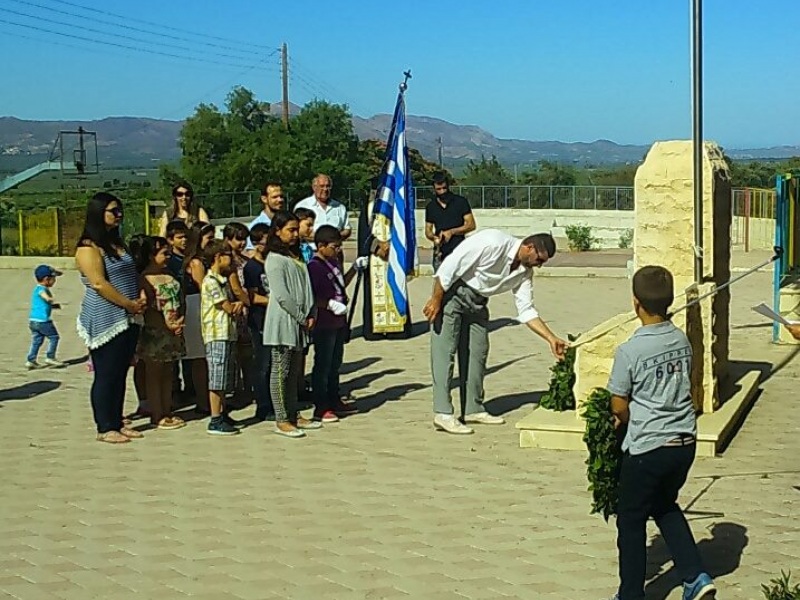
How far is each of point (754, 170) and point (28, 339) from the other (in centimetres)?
4606

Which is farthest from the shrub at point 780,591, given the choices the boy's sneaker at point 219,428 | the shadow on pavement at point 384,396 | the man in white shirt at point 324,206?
the man in white shirt at point 324,206

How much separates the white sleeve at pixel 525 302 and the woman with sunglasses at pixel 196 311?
8.03 feet

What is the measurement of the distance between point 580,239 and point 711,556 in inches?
1134

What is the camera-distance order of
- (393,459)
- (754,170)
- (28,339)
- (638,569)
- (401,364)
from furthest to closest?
(754,170), (28,339), (401,364), (393,459), (638,569)

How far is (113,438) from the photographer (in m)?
8.60

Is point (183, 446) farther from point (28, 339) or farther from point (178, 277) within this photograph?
point (28, 339)

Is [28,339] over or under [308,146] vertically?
under

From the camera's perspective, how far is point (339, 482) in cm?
745

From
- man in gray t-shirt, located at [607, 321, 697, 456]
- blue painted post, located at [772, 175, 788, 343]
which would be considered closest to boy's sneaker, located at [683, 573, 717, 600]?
man in gray t-shirt, located at [607, 321, 697, 456]

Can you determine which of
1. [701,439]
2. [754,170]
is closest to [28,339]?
[701,439]

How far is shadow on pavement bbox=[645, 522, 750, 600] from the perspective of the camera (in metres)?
5.46

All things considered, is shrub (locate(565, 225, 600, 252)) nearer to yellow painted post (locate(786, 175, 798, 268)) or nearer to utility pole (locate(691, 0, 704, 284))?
yellow painted post (locate(786, 175, 798, 268))

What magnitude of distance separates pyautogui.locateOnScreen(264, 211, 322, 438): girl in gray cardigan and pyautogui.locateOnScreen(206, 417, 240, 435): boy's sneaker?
383 mm

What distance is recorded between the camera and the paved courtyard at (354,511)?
565 cm
